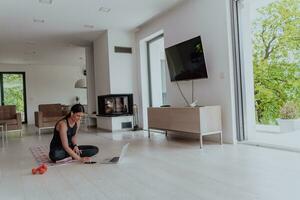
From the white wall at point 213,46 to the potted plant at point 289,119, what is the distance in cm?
206

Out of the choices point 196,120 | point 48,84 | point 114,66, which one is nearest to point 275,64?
point 196,120

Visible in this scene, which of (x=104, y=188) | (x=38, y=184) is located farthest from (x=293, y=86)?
(x=38, y=184)

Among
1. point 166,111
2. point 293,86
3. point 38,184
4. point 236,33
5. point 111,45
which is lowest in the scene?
point 38,184

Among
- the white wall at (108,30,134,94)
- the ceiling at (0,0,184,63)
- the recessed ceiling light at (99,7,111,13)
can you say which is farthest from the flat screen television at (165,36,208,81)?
the white wall at (108,30,134,94)

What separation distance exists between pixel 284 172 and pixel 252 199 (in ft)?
2.87

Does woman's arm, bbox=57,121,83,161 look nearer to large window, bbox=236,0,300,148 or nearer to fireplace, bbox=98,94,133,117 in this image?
large window, bbox=236,0,300,148

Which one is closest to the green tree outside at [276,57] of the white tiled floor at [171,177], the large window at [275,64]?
the large window at [275,64]

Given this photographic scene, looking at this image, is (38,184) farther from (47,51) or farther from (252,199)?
(47,51)

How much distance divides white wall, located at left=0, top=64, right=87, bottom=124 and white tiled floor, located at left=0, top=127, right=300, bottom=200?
8.64 metres

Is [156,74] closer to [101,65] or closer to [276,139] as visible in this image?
[101,65]

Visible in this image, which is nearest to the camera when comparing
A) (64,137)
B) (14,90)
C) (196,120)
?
(64,137)

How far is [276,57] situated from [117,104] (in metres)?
4.26

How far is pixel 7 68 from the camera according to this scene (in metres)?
11.5

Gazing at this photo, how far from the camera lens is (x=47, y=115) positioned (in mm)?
7727
